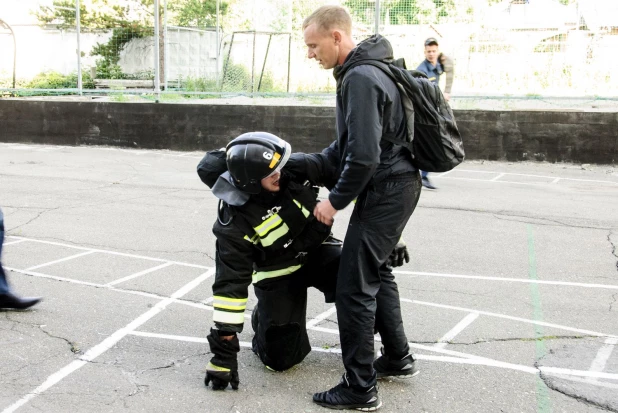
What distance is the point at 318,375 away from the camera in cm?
423

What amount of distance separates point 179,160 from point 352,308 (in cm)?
1097

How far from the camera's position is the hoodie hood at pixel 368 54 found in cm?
355

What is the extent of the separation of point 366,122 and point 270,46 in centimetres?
1479

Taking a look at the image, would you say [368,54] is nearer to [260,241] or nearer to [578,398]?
[260,241]

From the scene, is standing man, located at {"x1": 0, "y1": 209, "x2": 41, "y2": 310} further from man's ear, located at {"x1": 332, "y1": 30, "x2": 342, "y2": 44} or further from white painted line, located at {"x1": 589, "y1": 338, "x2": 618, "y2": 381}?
white painted line, located at {"x1": 589, "y1": 338, "x2": 618, "y2": 381}

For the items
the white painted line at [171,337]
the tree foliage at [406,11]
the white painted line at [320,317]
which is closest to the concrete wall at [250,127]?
the tree foliage at [406,11]

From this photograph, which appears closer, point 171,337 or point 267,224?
point 267,224

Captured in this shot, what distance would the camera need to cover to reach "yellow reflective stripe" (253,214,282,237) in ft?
12.6

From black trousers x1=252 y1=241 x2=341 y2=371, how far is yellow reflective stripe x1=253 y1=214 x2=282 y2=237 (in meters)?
0.41

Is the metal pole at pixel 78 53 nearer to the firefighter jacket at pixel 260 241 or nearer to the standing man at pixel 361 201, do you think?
the firefighter jacket at pixel 260 241

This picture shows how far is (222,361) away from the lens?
390 cm

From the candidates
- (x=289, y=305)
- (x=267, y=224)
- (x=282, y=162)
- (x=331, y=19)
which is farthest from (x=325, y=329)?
(x=331, y=19)

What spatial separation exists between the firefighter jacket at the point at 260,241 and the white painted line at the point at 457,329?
1207mm

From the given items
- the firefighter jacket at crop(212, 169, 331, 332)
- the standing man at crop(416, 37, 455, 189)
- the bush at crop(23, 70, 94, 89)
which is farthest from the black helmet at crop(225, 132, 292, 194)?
the bush at crop(23, 70, 94, 89)
